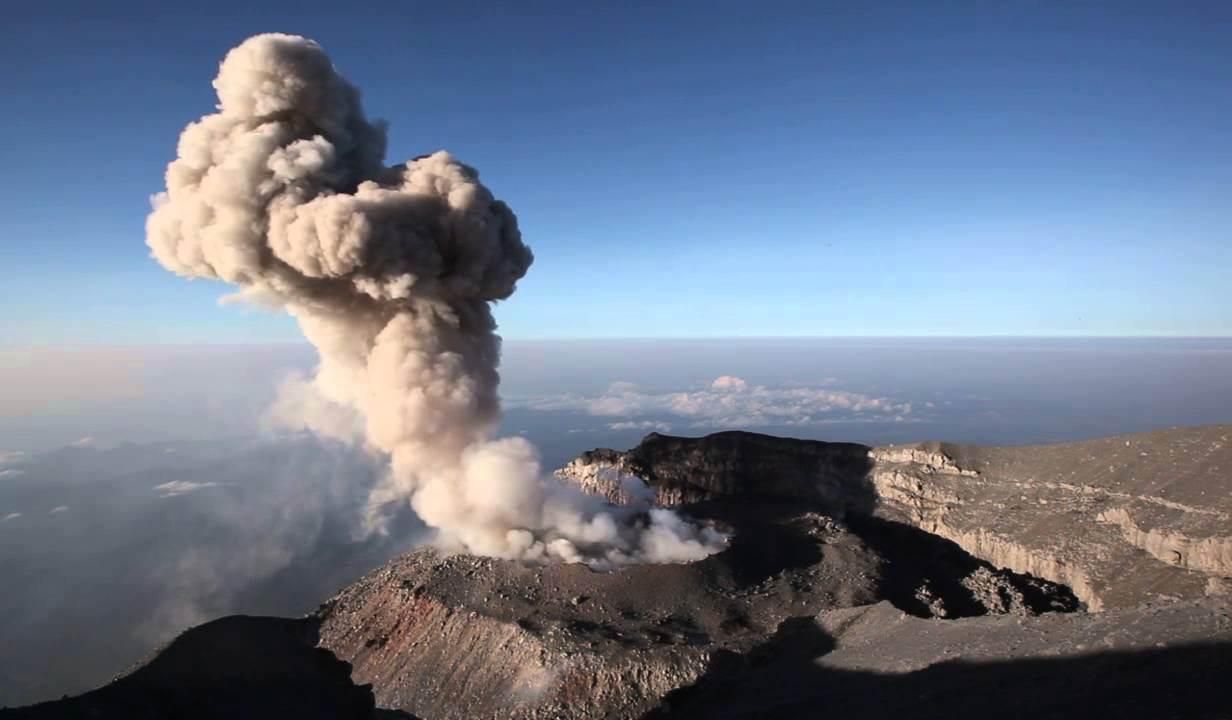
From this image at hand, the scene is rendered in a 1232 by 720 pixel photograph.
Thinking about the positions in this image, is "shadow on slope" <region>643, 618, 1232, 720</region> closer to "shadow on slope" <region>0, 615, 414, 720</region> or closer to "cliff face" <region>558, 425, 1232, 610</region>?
"shadow on slope" <region>0, 615, 414, 720</region>

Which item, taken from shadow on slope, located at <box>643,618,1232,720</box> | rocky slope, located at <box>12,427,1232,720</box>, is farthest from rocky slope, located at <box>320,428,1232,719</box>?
shadow on slope, located at <box>643,618,1232,720</box>

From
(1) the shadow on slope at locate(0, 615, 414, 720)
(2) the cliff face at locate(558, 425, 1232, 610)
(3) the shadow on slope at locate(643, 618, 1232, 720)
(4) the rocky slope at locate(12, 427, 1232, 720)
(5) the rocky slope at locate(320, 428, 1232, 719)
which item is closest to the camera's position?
(3) the shadow on slope at locate(643, 618, 1232, 720)

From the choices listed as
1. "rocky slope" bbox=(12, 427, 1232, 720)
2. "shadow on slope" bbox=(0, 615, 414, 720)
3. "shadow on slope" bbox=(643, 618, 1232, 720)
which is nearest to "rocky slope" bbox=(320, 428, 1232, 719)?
"rocky slope" bbox=(12, 427, 1232, 720)

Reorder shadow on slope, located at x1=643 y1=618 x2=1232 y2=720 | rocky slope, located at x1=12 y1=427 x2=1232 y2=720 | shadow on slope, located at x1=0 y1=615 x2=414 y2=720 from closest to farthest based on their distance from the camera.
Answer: shadow on slope, located at x1=643 y1=618 x2=1232 y2=720, shadow on slope, located at x1=0 y1=615 x2=414 y2=720, rocky slope, located at x1=12 y1=427 x2=1232 y2=720

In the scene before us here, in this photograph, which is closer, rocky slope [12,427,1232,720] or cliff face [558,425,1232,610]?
rocky slope [12,427,1232,720]

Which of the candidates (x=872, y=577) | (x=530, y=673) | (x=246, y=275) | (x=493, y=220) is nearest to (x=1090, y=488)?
(x=872, y=577)

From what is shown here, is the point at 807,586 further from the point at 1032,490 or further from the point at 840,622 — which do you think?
the point at 1032,490

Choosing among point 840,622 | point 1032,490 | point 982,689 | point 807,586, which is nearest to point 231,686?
point 982,689
